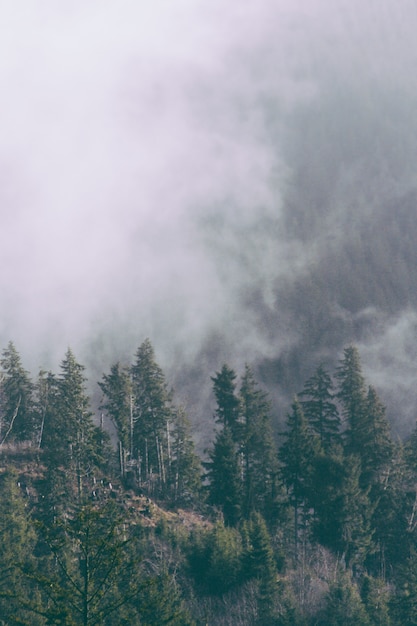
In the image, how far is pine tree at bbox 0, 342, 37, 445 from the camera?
83625 mm

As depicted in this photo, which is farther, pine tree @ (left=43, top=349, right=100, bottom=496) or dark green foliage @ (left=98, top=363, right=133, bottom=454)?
dark green foliage @ (left=98, top=363, right=133, bottom=454)

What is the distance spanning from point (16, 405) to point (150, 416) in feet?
48.4

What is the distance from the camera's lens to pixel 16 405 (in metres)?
83.7

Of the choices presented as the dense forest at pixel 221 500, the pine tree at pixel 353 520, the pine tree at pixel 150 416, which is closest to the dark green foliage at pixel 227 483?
the dense forest at pixel 221 500

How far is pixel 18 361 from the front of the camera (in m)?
85.5

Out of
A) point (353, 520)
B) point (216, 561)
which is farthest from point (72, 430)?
point (353, 520)

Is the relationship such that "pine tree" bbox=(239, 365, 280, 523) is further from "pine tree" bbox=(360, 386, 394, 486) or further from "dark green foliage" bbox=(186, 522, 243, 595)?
"dark green foliage" bbox=(186, 522, 243, 595)

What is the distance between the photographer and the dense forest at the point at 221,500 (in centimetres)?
5744

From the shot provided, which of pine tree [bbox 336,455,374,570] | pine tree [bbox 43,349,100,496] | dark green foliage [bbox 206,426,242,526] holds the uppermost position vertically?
pine tree [bbox 43,349,100,496]

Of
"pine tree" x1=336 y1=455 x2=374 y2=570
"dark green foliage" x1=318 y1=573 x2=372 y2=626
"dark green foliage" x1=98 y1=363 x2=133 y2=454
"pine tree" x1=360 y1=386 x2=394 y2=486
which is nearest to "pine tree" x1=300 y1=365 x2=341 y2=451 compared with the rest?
"pine tree" x1=360 y1=386 x2=394 y2=486

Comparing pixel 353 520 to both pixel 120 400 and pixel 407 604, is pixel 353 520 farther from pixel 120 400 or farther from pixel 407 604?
pixel 120 400

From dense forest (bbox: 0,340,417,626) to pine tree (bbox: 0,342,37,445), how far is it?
0.52 ft

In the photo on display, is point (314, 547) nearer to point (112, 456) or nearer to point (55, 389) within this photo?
point (112, 456)

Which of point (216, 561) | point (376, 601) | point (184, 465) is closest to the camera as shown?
point (376, 601)
